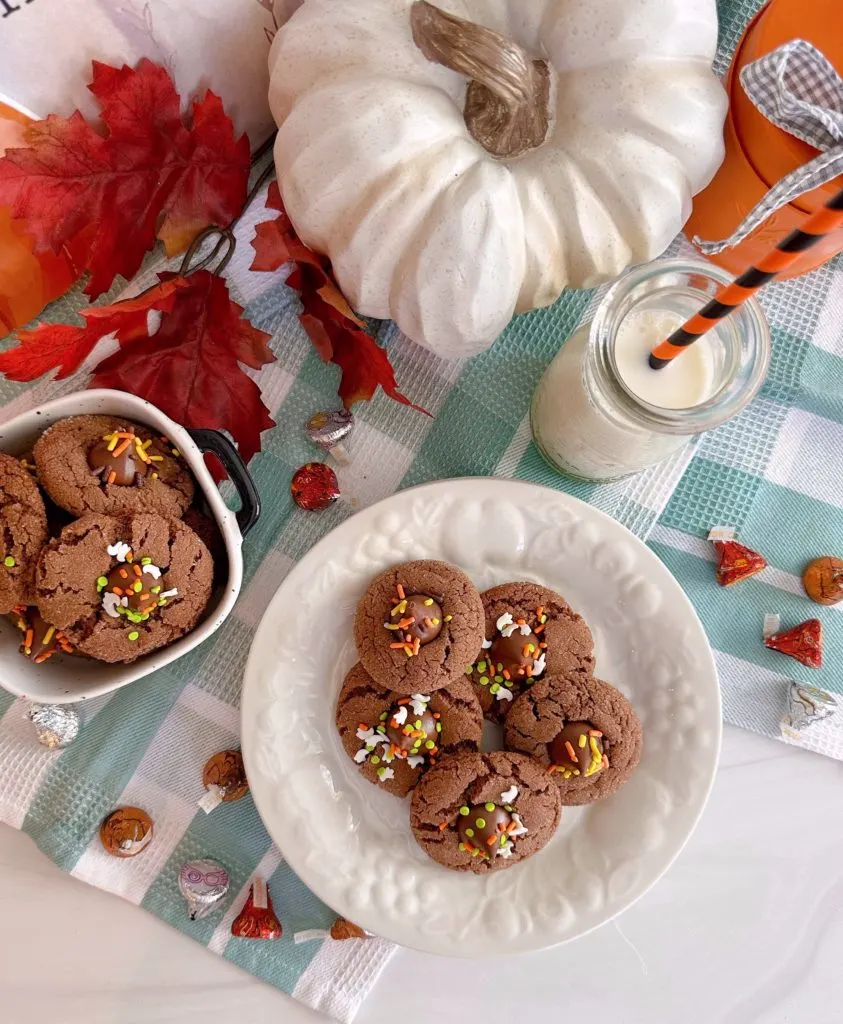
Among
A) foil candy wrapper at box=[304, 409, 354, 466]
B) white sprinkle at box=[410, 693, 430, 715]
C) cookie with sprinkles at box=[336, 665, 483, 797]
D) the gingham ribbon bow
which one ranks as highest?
the gingham ribbon bow

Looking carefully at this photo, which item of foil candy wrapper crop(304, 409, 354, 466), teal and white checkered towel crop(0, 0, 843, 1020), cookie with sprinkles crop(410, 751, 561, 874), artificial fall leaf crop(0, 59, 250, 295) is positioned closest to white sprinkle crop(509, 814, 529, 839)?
cookie with sprinkles crop(410, 751, 561, 874)

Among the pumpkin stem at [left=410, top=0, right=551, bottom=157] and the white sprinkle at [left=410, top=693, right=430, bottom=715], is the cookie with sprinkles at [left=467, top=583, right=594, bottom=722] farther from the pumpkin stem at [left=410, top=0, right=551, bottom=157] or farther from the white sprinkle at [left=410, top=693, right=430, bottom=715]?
the pumpkin stem at [left=410, top=0, right=551, bottom=157]

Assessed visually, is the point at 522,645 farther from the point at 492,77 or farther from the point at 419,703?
the point at 492,77

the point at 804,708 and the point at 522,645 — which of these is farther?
the point at 804,708

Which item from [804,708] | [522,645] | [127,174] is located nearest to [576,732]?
[522,645]

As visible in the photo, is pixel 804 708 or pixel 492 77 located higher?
pixel 492 77

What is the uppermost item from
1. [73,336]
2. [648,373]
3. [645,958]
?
[73,336]

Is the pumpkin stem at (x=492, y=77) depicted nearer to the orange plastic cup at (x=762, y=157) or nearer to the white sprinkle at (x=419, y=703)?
the orange plastic cup at (x=762, y=157)

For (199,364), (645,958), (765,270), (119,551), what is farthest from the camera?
Result: (645,958)
